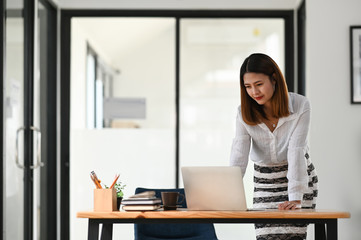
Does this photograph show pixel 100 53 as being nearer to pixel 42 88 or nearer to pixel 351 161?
pixel 42 88

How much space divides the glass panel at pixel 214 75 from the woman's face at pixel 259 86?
2.51 meters

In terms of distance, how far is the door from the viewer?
14.6 feet

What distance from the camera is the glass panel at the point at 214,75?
18.6 ft

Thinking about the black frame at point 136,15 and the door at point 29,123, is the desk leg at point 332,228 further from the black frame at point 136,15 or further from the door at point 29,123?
the black frame at point 136,15

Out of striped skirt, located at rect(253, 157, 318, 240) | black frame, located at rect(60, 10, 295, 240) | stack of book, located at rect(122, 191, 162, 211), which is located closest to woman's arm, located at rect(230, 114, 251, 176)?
striped skirt, located at rect(253, 157, 318, 240)

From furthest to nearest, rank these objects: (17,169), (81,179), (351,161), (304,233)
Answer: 1. (81,179)
2. (351,161)
3. (17,169)
4. (304,233)

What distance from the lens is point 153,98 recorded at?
570 centimetres


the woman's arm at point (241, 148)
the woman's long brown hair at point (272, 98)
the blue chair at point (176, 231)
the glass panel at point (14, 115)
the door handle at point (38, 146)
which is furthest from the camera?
the door handle at point (38, 146)

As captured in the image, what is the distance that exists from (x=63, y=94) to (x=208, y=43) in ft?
4.40

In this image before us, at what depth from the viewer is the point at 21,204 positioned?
475 cm

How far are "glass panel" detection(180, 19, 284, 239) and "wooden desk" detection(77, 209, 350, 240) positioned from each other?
2.92 meters

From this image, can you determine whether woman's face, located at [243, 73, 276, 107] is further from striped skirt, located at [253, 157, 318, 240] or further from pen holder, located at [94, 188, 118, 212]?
pen holder, located at [94, 188, 118, 212]

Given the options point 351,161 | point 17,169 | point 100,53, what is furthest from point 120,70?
point 351,161

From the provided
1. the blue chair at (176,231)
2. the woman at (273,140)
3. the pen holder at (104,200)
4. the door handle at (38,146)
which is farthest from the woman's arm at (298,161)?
the door handle at (38,146)
